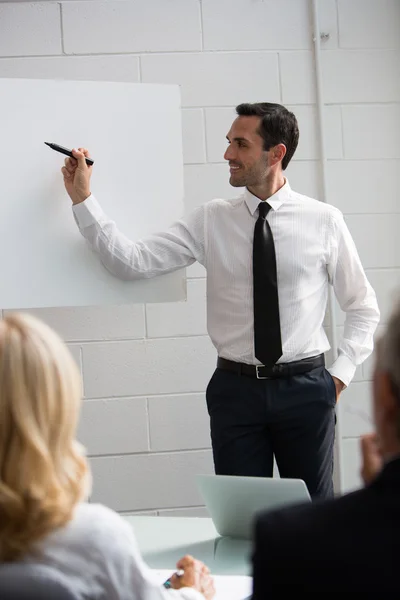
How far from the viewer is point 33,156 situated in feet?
8.38

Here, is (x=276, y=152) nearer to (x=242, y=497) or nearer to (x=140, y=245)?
(x=140, y=245)

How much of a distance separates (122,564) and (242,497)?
60 cm

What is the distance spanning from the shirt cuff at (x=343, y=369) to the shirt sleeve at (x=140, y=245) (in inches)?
22.0

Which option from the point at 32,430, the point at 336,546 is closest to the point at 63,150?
the point at 32,430

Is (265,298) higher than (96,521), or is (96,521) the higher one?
(265,298)

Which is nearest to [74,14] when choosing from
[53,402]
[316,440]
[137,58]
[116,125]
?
[137,58]

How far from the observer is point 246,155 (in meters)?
2.68

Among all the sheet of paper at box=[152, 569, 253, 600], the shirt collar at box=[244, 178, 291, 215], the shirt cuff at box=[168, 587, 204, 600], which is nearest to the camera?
the shirt cuff at box=[168, 587, 204, 600]

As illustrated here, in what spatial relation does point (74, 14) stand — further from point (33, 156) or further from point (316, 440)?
point (316, 440)

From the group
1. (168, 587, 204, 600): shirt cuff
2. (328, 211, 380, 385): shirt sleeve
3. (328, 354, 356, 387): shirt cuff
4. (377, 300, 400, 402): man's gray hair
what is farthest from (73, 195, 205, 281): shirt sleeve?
(377, 300, 400, 402): man's gray hair

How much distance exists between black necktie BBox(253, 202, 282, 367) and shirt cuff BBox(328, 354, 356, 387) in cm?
25

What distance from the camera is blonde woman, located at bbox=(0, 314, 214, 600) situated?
1023 mm

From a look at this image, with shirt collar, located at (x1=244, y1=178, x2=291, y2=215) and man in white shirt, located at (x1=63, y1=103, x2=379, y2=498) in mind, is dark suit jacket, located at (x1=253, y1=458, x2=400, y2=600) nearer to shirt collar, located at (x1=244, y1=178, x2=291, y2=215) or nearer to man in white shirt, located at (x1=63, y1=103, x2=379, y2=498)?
man in white shirt, located at (x1=63, y1=103, x2=379, y2=498)

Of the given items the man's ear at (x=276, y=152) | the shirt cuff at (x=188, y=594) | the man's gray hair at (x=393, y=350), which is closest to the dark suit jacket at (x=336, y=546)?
the man's gray hair at (x=393, y=350)
